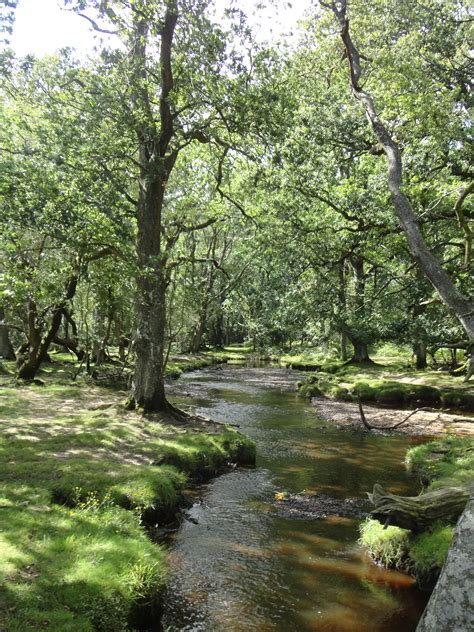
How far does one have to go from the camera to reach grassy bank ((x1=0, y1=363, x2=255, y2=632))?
5.09 meters

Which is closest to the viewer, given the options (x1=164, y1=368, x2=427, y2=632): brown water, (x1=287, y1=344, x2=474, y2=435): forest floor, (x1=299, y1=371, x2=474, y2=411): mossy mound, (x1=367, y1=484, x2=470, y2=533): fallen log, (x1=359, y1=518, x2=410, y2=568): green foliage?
(x1=164, y1=368, x2=427, y2=632): brown water

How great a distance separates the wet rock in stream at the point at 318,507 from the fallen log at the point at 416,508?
2090 millimetres

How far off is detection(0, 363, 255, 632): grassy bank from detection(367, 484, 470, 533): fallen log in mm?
3654

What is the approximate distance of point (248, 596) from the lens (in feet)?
21.6

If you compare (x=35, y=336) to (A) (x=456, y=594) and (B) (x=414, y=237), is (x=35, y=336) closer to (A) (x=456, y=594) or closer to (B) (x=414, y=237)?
(B) (x=414, y=237)

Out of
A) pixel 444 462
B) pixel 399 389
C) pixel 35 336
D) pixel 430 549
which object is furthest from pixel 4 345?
pixel 430 549

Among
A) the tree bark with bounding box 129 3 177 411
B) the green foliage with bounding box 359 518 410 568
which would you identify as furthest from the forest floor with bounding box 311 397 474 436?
the tree bark with bounding box 129 3 177 411

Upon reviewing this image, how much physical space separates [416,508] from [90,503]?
572 centimetres

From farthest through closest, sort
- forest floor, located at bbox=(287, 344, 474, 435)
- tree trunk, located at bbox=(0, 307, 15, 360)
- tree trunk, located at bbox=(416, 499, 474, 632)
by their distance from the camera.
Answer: tree trunk, located at bbox=(0, 307, 15, 360) → forest floor, located at bbox=(287, 344, 474, 435) → tree trunk, located at bbox=(416, 499, 474, 632)

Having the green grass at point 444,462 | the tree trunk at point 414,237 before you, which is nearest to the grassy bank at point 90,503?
the green grass at point 444,462

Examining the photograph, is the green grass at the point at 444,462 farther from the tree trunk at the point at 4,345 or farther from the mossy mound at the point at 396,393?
the tree trunk at the point at 4,345

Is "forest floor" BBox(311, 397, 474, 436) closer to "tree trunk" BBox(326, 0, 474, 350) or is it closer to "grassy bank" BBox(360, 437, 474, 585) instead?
"grassy bank" BBox(360, 437, 474, 585)

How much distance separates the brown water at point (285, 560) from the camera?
20.3 feet

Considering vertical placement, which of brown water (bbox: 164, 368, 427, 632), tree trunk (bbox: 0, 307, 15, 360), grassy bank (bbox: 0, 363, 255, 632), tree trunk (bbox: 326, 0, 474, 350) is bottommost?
brown water (bbox: 164, 368, 427, 632)
